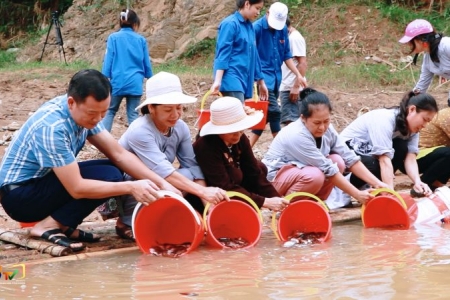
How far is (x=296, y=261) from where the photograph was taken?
4.15m

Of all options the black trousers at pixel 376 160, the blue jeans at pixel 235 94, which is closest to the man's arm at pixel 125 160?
the black trousers at pixel 376 160

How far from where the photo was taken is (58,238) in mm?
4316

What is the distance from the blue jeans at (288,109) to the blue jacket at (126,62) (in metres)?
1.50

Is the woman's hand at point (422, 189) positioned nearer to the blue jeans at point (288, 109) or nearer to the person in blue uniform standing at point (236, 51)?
the person in blue uniform standing at point (236, 51)

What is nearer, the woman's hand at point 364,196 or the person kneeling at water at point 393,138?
the woman's hand at point 364,196

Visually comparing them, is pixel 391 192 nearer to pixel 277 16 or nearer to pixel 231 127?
pixel 231 127

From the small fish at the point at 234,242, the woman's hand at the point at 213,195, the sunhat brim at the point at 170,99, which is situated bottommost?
the small fish at the point at 234,242

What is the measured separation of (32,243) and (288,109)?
427cm

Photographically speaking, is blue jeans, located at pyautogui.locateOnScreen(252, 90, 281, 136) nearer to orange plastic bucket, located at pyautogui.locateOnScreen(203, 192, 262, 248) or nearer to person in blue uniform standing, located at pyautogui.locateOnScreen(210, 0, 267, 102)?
person in blue uniform standing, located at pyautogui.locateOnScreen(210, 0, 267, 102)

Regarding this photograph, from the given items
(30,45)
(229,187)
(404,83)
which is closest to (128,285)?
(229,187)

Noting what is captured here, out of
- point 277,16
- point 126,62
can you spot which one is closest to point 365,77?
point 277,16

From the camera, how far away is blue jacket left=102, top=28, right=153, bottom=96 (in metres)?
7.74

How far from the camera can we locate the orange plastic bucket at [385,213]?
5.12 metres

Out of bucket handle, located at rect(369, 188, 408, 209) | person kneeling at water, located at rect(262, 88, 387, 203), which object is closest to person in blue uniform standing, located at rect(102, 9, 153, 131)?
person kneeling at water, located at rect(262, 88, 387, 203)
